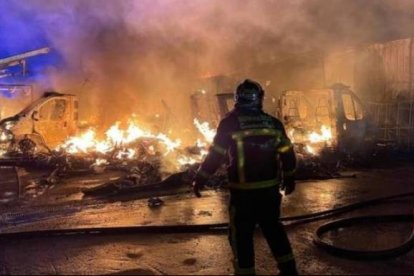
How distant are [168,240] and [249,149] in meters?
1.99

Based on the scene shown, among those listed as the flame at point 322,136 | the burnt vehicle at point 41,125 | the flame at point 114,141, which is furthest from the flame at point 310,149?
the burnt vehicle at point 41,125

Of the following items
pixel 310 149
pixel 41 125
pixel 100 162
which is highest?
pixel 41 125

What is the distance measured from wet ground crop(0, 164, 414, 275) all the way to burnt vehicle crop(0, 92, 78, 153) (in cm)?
539

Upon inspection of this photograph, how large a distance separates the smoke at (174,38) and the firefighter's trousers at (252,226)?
10.6 meters

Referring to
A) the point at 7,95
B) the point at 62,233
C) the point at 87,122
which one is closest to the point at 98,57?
the point at 87,122

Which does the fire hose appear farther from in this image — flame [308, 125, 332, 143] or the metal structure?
the metal structure

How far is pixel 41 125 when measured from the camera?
13.4 meters

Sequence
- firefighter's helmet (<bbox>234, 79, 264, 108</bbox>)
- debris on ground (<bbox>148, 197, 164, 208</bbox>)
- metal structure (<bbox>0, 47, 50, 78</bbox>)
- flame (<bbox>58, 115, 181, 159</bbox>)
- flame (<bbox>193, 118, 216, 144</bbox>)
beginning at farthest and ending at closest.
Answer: metal structure (<bbox>0, 47, 50, 78</bbox>) → flame (<bbox>193, 118, 216, 144</bbox>) → flame (<bbox>58, 115, 181, 159</bbox>) → debris on ground (<bbox>148, 197, 164, 208</bbox>) → firefighter's helmet (<bbox>234, 79, 264, 108</bbox>)

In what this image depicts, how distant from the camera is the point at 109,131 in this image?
15.3 m

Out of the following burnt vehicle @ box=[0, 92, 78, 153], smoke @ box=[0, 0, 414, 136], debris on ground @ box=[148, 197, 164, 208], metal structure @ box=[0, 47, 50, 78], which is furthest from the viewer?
metal structure @ box=[0, 47, 50, 78]

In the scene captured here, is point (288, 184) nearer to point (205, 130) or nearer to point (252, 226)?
point (252, 226)

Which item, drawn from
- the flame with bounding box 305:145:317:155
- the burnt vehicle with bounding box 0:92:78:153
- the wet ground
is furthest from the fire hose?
the burnt vehicle with bounding box 0:92:78:153

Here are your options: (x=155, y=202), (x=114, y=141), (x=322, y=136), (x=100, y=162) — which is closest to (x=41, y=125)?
(x=114, y=141)

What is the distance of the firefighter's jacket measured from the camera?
12.2 ft
